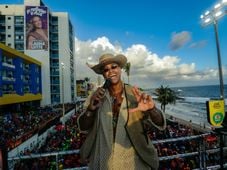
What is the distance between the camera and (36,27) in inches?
2461

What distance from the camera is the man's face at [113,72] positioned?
2267mm

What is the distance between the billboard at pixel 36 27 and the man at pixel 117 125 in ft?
208

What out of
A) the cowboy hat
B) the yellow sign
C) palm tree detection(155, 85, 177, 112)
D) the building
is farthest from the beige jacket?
palm tree detection(155, 85, 177, 112)

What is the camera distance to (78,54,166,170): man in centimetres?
213

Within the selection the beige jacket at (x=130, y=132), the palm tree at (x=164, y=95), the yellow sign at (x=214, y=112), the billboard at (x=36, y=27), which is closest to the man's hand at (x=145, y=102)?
the beige jacket at (x=130, y=132)

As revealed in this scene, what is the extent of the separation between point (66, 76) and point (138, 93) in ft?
235

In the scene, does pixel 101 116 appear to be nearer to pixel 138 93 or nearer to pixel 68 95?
pixel 138 93

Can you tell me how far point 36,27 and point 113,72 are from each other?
64200mm

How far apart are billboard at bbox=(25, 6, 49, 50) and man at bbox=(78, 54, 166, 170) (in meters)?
63.4

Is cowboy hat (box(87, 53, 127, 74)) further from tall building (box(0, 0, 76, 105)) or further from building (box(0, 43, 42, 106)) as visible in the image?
tall building (box(0, 0, 76, 105))

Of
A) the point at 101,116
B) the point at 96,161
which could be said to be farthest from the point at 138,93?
the point at 96,161

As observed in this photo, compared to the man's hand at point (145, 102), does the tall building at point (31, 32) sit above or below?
above

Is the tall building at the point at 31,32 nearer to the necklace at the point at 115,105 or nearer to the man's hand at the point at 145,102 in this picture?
the necklace at the point at 115,105

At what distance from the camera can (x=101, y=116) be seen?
222cm
